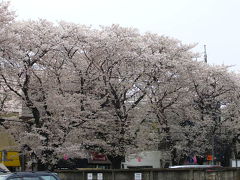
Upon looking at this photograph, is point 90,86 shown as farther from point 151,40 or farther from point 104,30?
point 151,40

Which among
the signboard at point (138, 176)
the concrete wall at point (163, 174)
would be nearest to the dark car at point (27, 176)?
the signboard at point (138, 176)

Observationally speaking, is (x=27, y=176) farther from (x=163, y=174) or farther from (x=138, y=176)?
(x=163, y=174)

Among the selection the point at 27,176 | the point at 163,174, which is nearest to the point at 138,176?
the point at 163,174

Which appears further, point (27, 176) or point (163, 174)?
point (163, 174)

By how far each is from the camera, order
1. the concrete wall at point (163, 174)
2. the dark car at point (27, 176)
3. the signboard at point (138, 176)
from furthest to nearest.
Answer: the signboard at point (138, 176) < the concrete wall at point (163, 174) < the dark car at point (27, 176)

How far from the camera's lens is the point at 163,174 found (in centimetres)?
1980

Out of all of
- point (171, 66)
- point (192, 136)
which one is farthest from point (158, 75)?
point (192, 136)

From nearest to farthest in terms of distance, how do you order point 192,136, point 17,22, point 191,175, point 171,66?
point 191,175 → point 17,22 → point 171,66 → point 192,136

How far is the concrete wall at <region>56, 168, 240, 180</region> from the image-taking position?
63.7 ft

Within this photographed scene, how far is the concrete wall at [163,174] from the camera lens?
1942 centimetres

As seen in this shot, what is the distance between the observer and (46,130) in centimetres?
2922

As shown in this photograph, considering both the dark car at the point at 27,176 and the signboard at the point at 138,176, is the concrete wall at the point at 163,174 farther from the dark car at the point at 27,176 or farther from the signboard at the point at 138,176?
the dark car at the point at 27,176

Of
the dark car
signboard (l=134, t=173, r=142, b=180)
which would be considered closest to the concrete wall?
signboard (l=134, t=173, r=142, b=180)

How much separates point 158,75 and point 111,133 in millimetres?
5502
